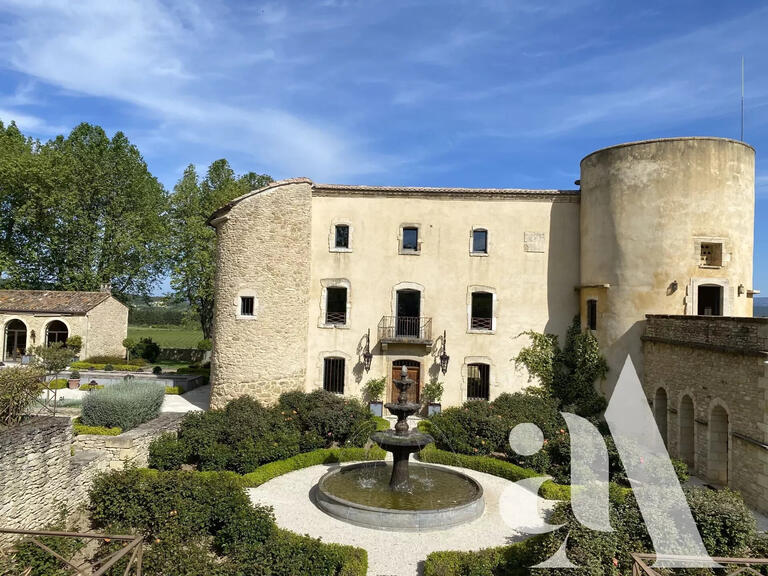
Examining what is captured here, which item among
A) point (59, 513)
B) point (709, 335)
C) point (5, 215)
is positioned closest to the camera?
point (59, 513)

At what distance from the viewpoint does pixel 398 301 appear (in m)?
19.8

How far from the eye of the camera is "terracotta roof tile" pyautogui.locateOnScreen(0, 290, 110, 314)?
96.8 feet

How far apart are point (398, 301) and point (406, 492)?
9.70 meters

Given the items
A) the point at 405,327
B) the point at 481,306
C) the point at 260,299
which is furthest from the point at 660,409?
the point at 260,299

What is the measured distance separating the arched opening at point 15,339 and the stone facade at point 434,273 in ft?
69.0

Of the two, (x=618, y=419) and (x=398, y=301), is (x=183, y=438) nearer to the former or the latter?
(x=398, y=301)

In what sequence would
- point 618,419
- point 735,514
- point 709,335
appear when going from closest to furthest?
point 735,514
point 709,335
point 618,419

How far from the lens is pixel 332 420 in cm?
1493

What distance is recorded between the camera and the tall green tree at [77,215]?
3212cm

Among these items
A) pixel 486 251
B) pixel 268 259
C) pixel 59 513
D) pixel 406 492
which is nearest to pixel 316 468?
pixel 406 492

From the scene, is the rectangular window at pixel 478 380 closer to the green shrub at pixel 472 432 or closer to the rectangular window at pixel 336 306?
the green shrub at pixel 472 432

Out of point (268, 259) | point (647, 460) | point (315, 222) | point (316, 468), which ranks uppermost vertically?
point (315, 222)

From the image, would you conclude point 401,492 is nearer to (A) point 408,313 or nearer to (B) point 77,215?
(A) point 408,313

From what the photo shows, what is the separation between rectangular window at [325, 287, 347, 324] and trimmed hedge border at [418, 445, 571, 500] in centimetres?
705
